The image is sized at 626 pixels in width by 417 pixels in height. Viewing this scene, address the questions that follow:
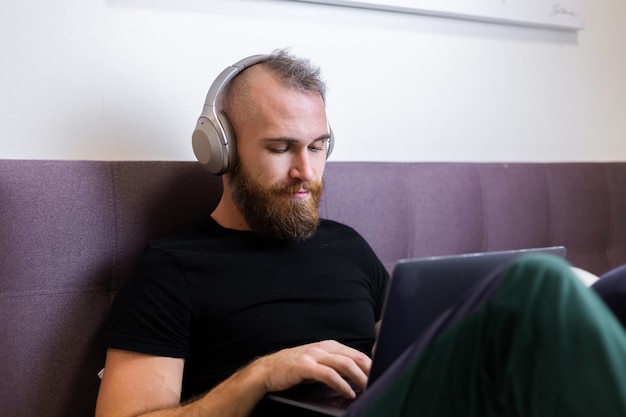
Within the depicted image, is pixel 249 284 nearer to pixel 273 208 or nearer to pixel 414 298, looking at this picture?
pixel 273 208

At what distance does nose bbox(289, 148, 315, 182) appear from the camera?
1.40 m

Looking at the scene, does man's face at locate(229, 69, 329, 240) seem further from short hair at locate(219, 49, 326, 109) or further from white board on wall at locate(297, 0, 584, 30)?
white board on wall at locate(297, 0, 584, 30)

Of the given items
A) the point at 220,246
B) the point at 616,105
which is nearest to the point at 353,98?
the point at 220,246

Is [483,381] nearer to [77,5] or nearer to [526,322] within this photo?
[526,322]

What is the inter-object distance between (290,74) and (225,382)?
557mm

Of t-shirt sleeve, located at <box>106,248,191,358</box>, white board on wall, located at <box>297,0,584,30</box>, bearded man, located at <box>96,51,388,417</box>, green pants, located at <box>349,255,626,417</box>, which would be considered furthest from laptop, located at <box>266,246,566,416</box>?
white board on wall, located at <box>297,0,584,30</box>

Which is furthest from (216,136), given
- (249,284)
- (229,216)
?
(249,284)

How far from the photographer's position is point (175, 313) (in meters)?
1.26

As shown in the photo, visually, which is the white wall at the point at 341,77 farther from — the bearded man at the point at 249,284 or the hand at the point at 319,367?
the hand at the point at 319,367

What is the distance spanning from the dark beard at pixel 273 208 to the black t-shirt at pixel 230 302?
3 centimetres

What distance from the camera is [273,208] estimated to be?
1387mm

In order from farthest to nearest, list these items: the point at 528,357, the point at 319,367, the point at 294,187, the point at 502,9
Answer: the point at 502,9
the point at 294,187
the point at 319,367
the point at 528,357

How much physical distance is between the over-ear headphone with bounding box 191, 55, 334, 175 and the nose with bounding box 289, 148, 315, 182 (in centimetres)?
11

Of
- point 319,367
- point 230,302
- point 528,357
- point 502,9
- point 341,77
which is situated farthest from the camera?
point 502,9
